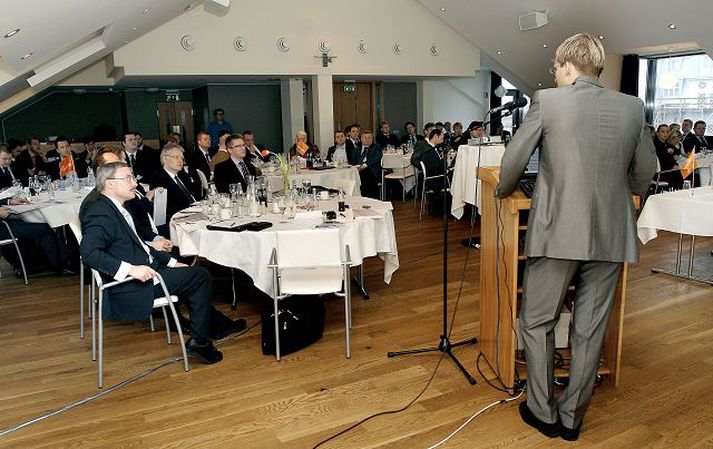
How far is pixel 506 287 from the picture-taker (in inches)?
118

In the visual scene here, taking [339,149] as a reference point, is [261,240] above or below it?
below

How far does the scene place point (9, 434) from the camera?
9.60 feet

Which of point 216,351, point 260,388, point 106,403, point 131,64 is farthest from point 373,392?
point 131,64

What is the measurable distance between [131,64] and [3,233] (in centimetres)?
556

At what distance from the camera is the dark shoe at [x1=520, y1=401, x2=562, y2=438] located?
2727 millimetres

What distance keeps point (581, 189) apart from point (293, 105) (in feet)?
39.5

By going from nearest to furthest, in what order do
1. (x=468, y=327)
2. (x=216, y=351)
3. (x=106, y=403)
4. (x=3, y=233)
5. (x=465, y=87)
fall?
1. (x=106, y=403)
2. (x=216, y=351)
3. (x=468, y=327)
4. (x=3, y=233)
5. (x=465, y=87)

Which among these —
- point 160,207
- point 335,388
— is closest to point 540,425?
point 335,388

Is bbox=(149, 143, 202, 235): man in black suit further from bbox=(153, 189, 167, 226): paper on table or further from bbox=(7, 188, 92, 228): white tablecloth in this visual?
bbox=(7, 188, 92, 228): white tablecloth

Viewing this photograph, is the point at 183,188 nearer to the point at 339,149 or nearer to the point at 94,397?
the point at 94,397

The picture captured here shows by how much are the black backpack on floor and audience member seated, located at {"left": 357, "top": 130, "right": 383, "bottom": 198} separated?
5.23m

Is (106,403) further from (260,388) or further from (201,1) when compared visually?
(201,1)

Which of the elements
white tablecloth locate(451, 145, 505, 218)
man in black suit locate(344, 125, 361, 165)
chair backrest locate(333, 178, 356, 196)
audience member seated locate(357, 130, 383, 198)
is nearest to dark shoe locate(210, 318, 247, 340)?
chair backrest locate(333, 178, 356, 196)

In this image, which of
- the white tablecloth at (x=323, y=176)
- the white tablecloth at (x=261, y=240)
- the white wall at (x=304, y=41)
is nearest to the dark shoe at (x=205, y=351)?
the white tablecloth at (x=261, y=240)
